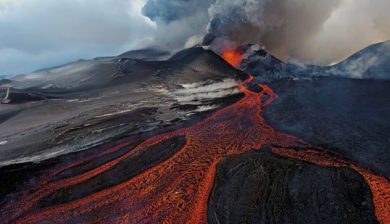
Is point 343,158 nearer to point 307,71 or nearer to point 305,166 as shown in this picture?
point 305,166

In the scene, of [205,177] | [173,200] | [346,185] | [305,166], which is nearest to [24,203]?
[173,200]

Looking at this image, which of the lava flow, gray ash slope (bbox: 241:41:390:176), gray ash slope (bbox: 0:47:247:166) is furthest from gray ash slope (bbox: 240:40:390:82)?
the lava flow

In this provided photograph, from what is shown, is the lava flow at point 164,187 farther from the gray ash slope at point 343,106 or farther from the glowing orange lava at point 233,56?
the glowing orange lava at point 233,56

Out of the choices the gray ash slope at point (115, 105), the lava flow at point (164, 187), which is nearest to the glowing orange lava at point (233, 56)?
the gray ash slope at point (115, 105)

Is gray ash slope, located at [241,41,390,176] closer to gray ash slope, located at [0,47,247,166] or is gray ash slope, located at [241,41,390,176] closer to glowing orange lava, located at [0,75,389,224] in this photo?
glowing orange lava, located at [0,75,389,224]

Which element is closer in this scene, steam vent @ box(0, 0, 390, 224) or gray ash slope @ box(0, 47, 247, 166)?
steam vent @ box(0, 0, 390, 224)
